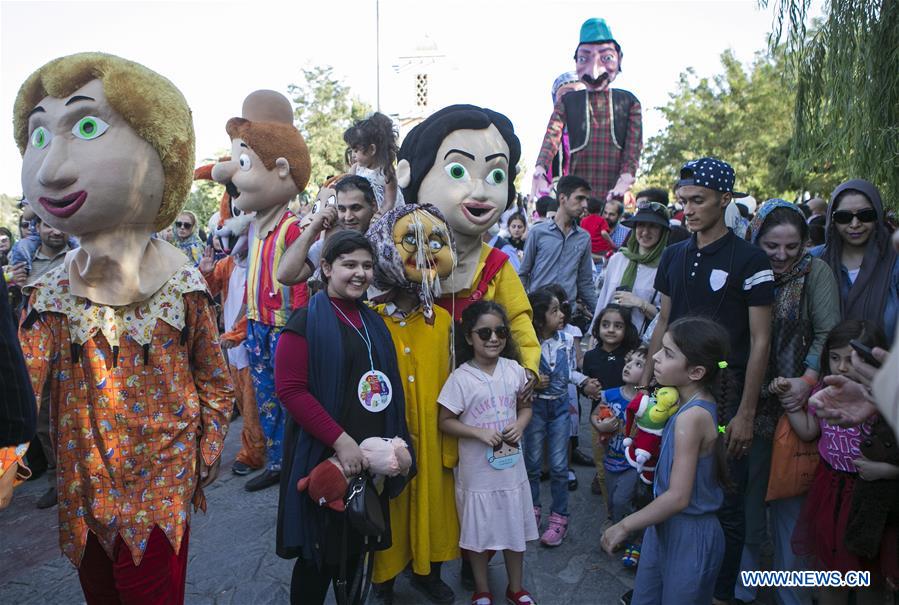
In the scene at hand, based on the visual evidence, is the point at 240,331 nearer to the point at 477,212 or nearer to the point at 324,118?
the point at 477,212

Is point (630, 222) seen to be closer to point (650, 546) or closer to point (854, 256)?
point (854, 256)

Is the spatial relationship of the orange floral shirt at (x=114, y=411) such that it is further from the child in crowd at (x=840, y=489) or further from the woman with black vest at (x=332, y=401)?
the child in crowd at (x=840, y=489)

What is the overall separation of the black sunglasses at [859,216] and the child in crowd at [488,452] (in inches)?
69.6

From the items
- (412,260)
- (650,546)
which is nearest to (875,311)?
(650,546)

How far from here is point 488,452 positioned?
9.81 feet

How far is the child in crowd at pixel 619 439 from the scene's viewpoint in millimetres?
3574

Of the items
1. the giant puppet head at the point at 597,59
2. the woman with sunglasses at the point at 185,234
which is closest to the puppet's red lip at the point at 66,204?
the giant puppet head at the point at 597,59

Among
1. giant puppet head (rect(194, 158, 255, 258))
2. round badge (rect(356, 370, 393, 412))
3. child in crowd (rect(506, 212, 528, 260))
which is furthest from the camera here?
child in crowd (rect(506, 212, 528, 260))

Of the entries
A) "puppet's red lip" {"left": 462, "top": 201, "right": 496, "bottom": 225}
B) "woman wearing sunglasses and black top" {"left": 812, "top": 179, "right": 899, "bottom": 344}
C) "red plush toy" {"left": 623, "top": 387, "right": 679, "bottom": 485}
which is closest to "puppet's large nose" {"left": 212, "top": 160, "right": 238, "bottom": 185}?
"puppet's red lip" {"left": 462, "top": 201, "right": 496, "bottom": 225}

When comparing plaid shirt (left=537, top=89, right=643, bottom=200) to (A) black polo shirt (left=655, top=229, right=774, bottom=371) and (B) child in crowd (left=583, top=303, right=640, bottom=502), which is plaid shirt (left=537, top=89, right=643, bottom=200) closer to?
(B) child in crowd (left=583, top=303, right=640, bottom=502)

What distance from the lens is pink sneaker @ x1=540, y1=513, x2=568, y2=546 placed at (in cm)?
372

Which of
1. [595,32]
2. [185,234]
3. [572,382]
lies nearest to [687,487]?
[572,382]

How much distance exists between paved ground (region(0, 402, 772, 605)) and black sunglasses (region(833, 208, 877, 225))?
214 cm

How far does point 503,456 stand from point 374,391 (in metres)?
0.74
